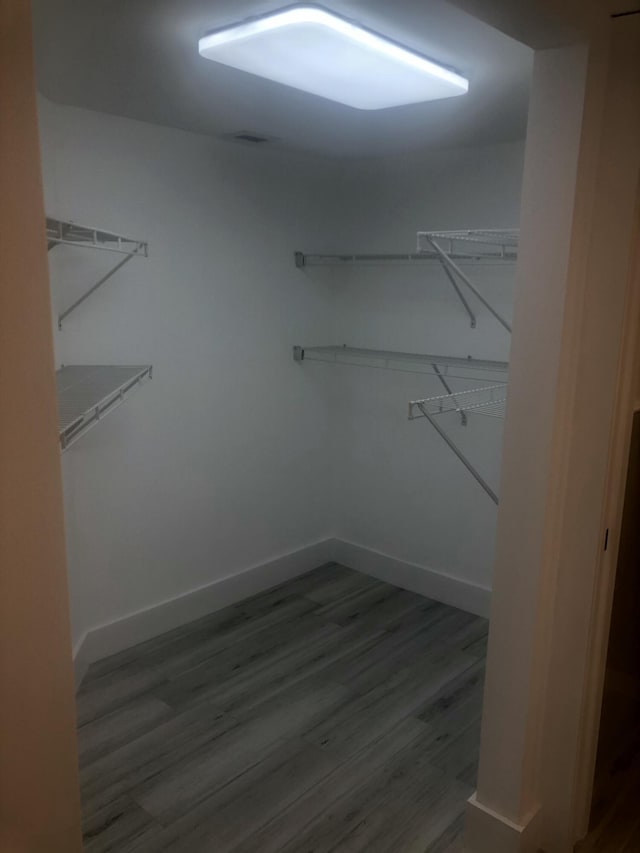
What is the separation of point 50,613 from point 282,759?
6.12 feet

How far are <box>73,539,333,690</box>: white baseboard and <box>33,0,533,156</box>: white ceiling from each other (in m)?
2.08

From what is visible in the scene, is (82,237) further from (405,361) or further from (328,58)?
(405,361)

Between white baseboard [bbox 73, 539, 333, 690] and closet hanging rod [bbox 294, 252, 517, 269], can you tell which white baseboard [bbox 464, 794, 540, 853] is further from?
closet hanging rod [bbox 294, 252, 517, 269]

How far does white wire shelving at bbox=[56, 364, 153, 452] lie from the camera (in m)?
1.77

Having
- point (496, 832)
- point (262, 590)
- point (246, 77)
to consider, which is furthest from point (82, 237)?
point (496, 832)

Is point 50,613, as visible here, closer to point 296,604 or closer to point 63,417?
point 63,417

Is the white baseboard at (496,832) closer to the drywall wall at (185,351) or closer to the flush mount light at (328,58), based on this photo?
the drywall wall at (185,351)

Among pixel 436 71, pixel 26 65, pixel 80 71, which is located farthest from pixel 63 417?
pixel 436 71

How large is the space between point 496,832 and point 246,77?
2290 mm

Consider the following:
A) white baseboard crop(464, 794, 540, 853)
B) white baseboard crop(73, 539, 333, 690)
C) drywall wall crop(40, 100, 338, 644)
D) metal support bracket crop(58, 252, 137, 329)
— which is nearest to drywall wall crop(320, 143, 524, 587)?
drywall wall crop(40, 100, 338, 644)

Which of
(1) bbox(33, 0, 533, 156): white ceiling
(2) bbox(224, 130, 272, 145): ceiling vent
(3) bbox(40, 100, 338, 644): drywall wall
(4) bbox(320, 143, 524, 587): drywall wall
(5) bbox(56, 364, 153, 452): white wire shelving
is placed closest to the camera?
(1) bbox(33, 0, 533, 156): white ceiling

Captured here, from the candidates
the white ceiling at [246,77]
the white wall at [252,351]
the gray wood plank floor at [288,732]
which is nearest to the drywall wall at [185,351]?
the white wall at [252,351]

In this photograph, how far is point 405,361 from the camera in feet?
10.9

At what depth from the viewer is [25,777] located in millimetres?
728
